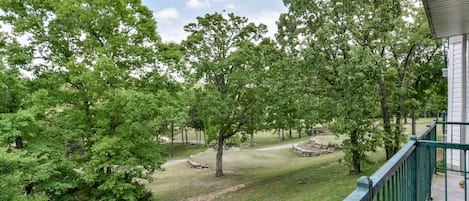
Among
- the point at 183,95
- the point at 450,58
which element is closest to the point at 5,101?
the point at 183,95

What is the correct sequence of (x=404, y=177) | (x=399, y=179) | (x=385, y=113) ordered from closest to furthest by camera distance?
(x=399, y=179) < (x=404, y=177) < (x=385, y=113)

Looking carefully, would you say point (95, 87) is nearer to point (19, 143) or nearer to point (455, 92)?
point (19, 143)

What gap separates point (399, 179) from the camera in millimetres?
1873

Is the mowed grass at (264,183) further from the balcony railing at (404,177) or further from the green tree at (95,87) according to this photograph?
the balcony railing at (404,177)

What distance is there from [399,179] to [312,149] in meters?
19.1

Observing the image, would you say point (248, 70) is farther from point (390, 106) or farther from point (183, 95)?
point (390, 106)

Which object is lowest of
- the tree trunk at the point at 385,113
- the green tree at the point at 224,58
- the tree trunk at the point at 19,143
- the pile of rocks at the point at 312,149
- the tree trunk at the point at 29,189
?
the pile of rocks at the point at 312,149

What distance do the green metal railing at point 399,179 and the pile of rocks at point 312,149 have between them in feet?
54.9

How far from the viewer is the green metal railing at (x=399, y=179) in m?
1.21

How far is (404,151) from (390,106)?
9077mm

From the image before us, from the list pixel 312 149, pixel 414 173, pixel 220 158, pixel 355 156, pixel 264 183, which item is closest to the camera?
pixel 414 173

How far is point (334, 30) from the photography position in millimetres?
8766

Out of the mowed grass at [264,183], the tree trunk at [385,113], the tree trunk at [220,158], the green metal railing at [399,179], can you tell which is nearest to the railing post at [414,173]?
the green metal railing at [399,179]

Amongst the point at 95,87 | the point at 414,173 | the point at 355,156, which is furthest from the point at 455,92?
the point at 95,87
